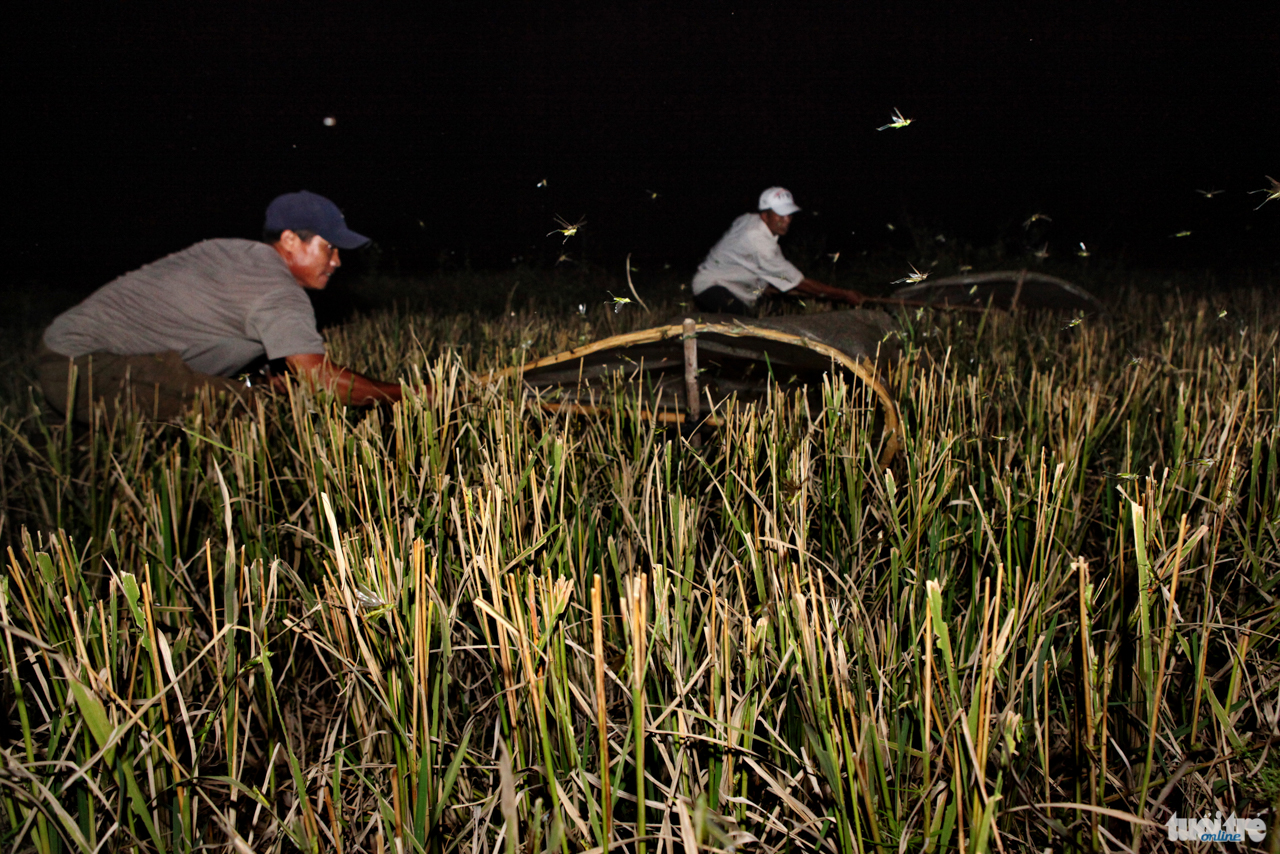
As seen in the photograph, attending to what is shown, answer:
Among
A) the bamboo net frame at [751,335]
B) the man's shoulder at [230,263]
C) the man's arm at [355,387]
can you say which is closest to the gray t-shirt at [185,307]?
the man's shoulder at [230,263]

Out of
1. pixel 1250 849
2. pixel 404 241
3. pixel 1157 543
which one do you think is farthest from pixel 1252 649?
pixel 404 241

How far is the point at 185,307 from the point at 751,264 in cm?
344

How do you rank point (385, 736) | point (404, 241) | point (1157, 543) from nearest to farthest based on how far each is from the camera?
point (385, 736), point (1157, 543), point (404, 241)

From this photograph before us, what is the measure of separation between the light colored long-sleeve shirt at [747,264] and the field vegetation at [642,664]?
11.6 ft

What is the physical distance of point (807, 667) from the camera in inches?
35.4

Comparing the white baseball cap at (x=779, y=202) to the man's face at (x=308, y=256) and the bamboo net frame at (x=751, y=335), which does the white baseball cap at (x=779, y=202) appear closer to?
the man's face at (x=308, y=256)

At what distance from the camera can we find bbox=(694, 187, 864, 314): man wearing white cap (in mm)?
5285

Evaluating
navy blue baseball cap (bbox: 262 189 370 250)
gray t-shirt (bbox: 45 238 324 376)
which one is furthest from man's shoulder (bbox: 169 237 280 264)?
navy blue baseball cap (bbox: 262 189 370 250)

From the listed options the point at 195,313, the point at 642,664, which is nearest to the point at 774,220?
the point at 195,313

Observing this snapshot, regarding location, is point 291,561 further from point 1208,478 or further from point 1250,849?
point 1208,478

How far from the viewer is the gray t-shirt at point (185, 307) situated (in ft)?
9.20

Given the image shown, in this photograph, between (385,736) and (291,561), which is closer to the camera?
(385,736)

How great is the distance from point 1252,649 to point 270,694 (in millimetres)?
1263

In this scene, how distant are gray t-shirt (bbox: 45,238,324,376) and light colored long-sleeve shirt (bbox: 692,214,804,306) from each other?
3108 mm
